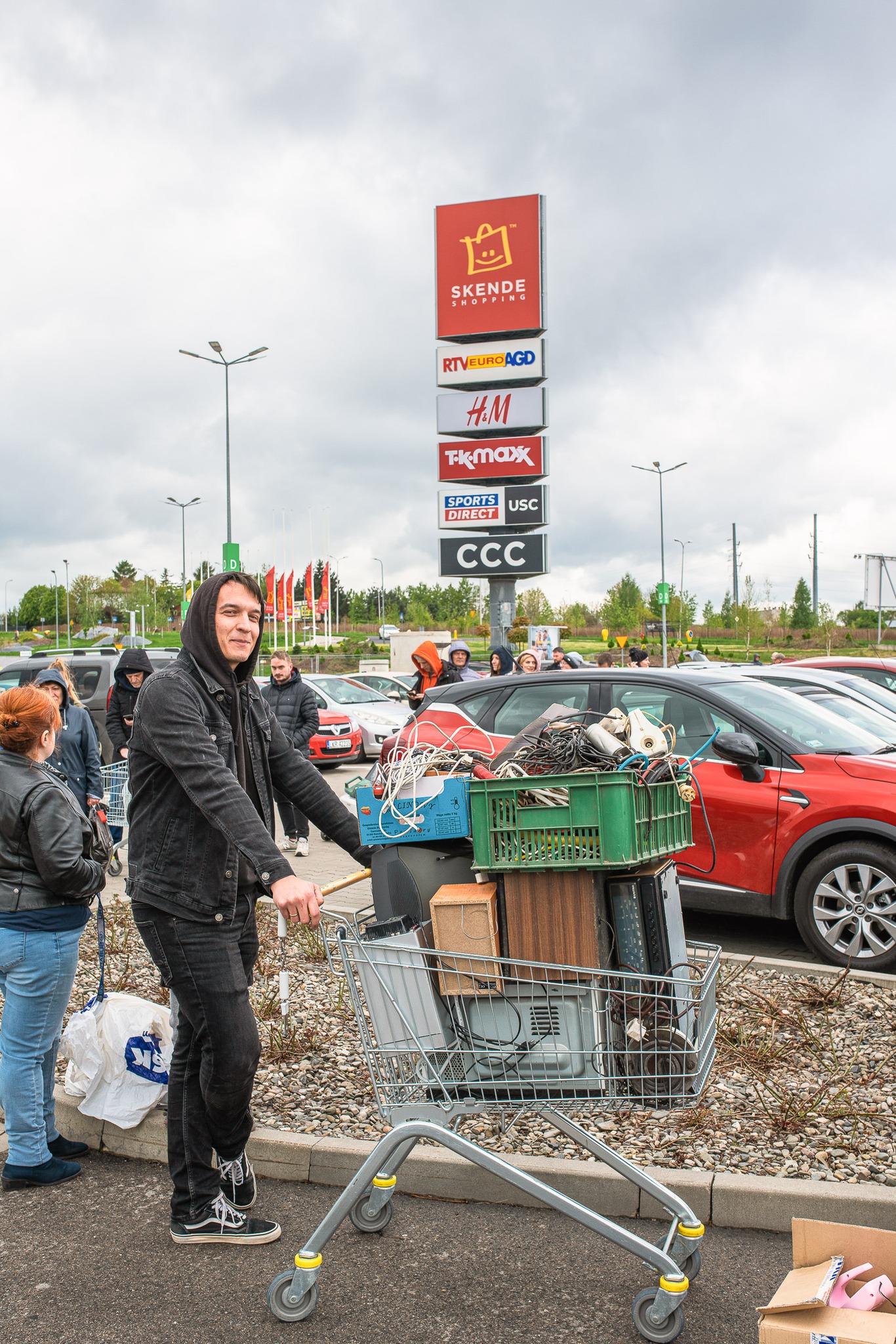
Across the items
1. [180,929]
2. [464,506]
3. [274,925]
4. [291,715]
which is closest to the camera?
[180,929]

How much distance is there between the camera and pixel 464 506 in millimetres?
27062

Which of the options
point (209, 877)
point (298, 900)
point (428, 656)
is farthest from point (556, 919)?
point (428, 656)

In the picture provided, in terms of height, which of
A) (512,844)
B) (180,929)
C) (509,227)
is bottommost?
(180,929)

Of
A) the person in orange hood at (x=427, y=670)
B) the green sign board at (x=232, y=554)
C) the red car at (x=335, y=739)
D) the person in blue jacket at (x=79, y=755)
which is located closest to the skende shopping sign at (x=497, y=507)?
the green sign board at (x=232, y=554)

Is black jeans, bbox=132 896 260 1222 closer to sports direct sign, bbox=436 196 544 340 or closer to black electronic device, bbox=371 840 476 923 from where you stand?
black electronic device, bbox=371 840 476 923

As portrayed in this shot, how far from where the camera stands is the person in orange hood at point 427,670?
12.4 m

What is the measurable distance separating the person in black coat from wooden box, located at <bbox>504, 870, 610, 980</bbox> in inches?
306

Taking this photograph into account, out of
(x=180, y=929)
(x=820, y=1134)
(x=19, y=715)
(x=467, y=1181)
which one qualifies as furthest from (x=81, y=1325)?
(x=820, y=1134)

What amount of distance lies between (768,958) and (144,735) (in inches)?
163

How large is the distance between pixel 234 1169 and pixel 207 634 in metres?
1.78

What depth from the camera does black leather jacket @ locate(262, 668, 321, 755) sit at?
10.9 m

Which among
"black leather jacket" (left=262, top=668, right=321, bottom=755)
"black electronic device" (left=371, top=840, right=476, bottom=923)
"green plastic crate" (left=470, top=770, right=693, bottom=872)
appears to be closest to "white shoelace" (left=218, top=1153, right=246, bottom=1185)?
"black electronic device" (left=371, top=840, right=476, bottom=923)

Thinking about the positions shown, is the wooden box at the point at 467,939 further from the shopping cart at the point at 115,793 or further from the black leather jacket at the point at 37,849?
the shopping cart at the point at 115,793

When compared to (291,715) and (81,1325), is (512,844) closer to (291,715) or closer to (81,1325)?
(81,1325)
